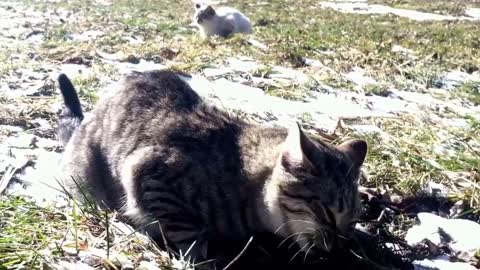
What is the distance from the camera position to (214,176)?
10.8 ft

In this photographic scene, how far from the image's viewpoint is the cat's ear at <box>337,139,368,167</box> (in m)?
3.33

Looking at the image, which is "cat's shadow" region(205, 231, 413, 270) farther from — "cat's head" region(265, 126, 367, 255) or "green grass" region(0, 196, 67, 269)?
"green grass" region(0, 196, 67, 269)

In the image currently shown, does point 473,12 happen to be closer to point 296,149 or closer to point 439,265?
point 439,265

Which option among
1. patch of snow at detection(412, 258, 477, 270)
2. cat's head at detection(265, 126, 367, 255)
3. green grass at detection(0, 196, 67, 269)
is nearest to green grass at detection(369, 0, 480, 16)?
patch of snow at detection(412, 258, 477, 270)

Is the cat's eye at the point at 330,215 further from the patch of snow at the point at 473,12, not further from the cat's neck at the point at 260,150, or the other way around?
the patch of snow at the point at 473,12

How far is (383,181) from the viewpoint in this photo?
413 cm

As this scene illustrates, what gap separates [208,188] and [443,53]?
21.1 ft

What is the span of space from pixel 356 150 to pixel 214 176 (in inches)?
32.2

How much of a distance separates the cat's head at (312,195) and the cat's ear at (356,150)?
11 centimetres

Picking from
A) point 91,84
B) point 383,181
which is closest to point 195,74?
point 91,84

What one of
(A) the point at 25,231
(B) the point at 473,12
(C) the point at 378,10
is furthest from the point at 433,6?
(A) the point at 25,231

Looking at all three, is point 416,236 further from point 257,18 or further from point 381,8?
point 381,8

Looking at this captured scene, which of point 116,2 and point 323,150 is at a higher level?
point 323,150

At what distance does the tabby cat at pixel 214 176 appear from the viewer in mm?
3057
